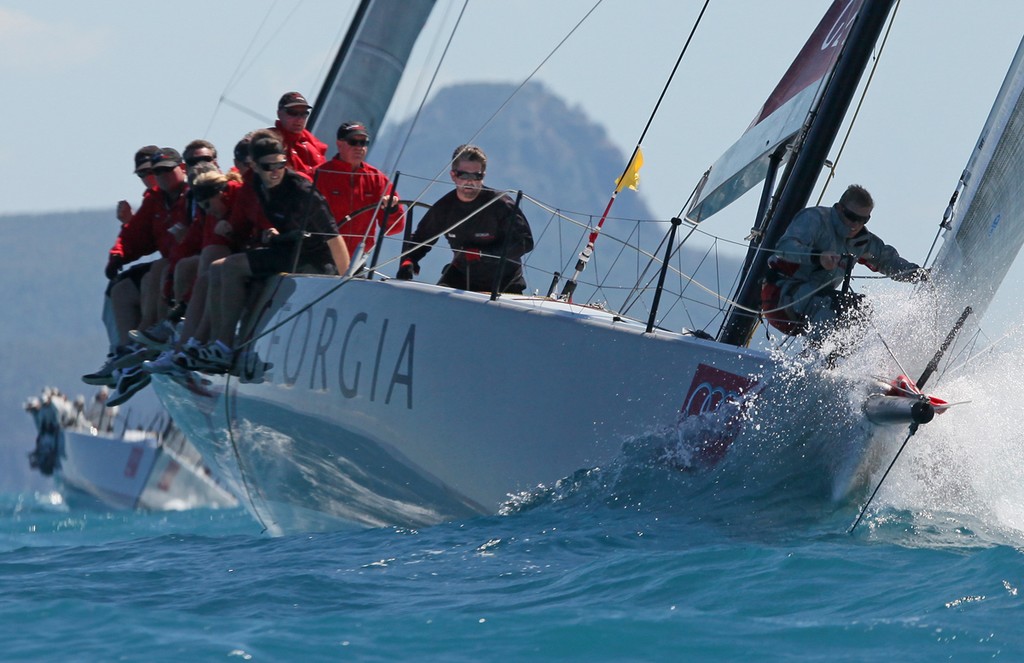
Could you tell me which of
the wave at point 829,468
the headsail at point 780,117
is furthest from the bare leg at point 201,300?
the headsail at point 780,117

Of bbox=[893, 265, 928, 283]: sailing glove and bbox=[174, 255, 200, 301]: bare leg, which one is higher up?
bbox=[893, 265, 928, 283]: sailing glove

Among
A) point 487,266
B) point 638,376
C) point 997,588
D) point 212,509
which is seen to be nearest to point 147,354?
point 487,266

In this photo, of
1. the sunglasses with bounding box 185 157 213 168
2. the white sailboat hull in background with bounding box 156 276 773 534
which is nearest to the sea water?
the white sailboat hull in background with bounding box 156 276 773 534

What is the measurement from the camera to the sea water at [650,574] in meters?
3.51

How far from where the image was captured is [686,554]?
428cm

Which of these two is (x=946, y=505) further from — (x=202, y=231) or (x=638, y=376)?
(x=202, y=231)

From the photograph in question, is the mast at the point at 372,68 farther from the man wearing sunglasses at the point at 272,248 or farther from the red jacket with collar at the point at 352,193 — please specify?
the man wearing sunglasses at the point at 272,248

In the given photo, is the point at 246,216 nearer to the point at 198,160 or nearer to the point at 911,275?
the point at 198,160

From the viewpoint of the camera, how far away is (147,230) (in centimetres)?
766

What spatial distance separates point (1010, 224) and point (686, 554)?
1.76m

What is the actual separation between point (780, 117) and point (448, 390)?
2.21 meters

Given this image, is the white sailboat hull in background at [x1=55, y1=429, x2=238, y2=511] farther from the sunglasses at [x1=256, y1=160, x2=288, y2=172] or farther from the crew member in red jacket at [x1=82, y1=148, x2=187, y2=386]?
the sunglasses at [x1=256, y1=160, x2=288, y2=172]

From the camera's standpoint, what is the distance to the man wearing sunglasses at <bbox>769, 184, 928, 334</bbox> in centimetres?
512

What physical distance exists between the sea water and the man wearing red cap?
2230mm
